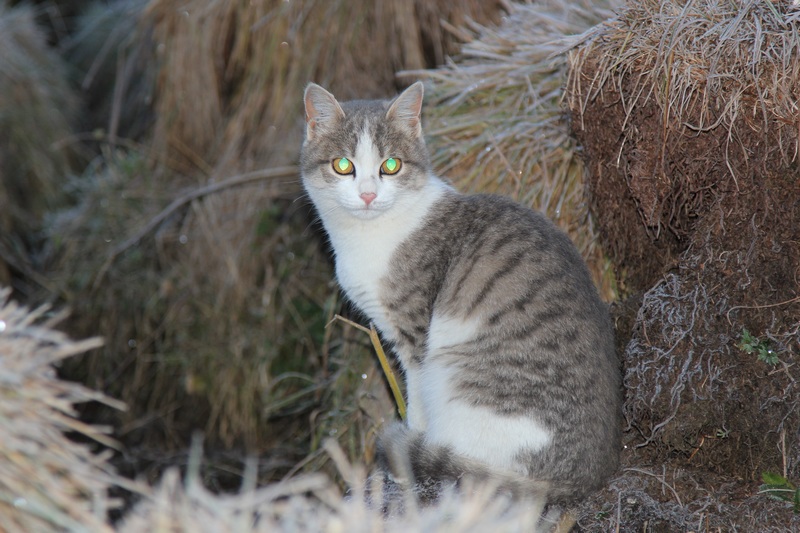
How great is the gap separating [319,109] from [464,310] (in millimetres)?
870

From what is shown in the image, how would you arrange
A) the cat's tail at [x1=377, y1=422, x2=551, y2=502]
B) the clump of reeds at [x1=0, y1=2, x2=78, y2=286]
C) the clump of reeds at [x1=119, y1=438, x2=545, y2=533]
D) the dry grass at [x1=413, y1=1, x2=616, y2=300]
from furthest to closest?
the clump of reeds at [x1=0, y1=2, x2=78, y2=286]
the dry grass at [x1=413, y1=1, x2=616, y2=300]
the cat's tail at [x1=377, y1=422, x2=551, y2=502]
the clump of reeds at [x1=119, y1=438, x2=545, y2=533]

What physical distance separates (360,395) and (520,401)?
962 mm

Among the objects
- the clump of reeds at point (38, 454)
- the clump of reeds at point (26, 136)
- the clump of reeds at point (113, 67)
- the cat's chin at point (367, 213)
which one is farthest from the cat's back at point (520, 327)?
the clump of reeds at point (26, 136)

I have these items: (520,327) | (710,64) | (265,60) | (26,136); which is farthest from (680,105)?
(26,136)

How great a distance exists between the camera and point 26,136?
5105 millimetres

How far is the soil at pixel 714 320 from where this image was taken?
84.8 inches

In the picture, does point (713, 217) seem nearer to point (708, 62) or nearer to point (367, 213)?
point (708, 62)

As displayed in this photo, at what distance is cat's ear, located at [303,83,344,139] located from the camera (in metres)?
2.64

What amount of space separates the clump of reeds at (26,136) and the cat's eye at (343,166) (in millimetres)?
2935

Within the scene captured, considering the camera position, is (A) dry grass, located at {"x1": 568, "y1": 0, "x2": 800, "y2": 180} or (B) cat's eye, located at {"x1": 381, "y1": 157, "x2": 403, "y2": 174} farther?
(B) cat's eye, located at {"x1": 381, "y1": 157, "x2": 403, "y2": 174}

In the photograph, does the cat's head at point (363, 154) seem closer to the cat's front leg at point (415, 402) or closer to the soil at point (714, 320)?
the cat's front leg at point (415, 402)

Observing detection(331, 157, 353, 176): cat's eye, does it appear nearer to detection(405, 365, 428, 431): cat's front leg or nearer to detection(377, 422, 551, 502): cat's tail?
detection(405, 365, 428, 431): cat's front leg

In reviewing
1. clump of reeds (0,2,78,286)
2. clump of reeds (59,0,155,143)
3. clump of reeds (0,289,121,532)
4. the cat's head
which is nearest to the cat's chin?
the cat's head

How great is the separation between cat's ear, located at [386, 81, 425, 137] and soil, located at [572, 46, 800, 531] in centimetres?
57
